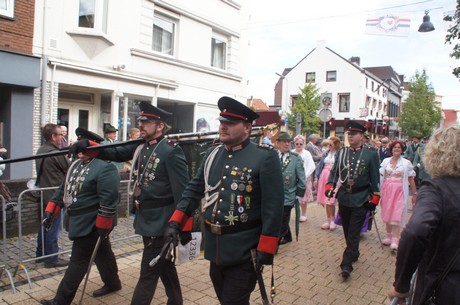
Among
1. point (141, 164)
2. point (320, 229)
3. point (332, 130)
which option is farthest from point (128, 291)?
point (332, 130)

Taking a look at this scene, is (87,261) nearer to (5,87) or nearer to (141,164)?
(141,164)

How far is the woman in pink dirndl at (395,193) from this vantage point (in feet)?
22.9

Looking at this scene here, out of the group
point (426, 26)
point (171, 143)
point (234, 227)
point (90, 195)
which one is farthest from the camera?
point (426, 26)

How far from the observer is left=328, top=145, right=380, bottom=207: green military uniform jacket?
18.0 ft

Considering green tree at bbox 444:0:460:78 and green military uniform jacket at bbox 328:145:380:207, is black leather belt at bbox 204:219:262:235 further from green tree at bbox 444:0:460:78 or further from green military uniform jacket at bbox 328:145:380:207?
green tree at bbox 444:0:460:78

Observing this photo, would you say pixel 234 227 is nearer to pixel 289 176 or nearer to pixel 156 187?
pixel 156 187

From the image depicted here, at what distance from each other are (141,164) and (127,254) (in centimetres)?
271

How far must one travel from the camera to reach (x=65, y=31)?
10523 millimetres

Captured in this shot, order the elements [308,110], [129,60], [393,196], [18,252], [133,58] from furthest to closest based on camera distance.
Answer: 1. [308,110]
2. [133,58]
3. [129,60]
4. [393,196]
5. [18,252]

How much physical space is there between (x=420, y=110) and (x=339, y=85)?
934cm

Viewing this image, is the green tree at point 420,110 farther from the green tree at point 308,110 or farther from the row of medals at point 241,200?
the row of medals at point 241,200

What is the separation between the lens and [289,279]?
5.18 meters

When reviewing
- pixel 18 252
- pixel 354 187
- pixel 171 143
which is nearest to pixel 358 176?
pixel 354 187

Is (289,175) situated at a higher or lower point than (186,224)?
higher
